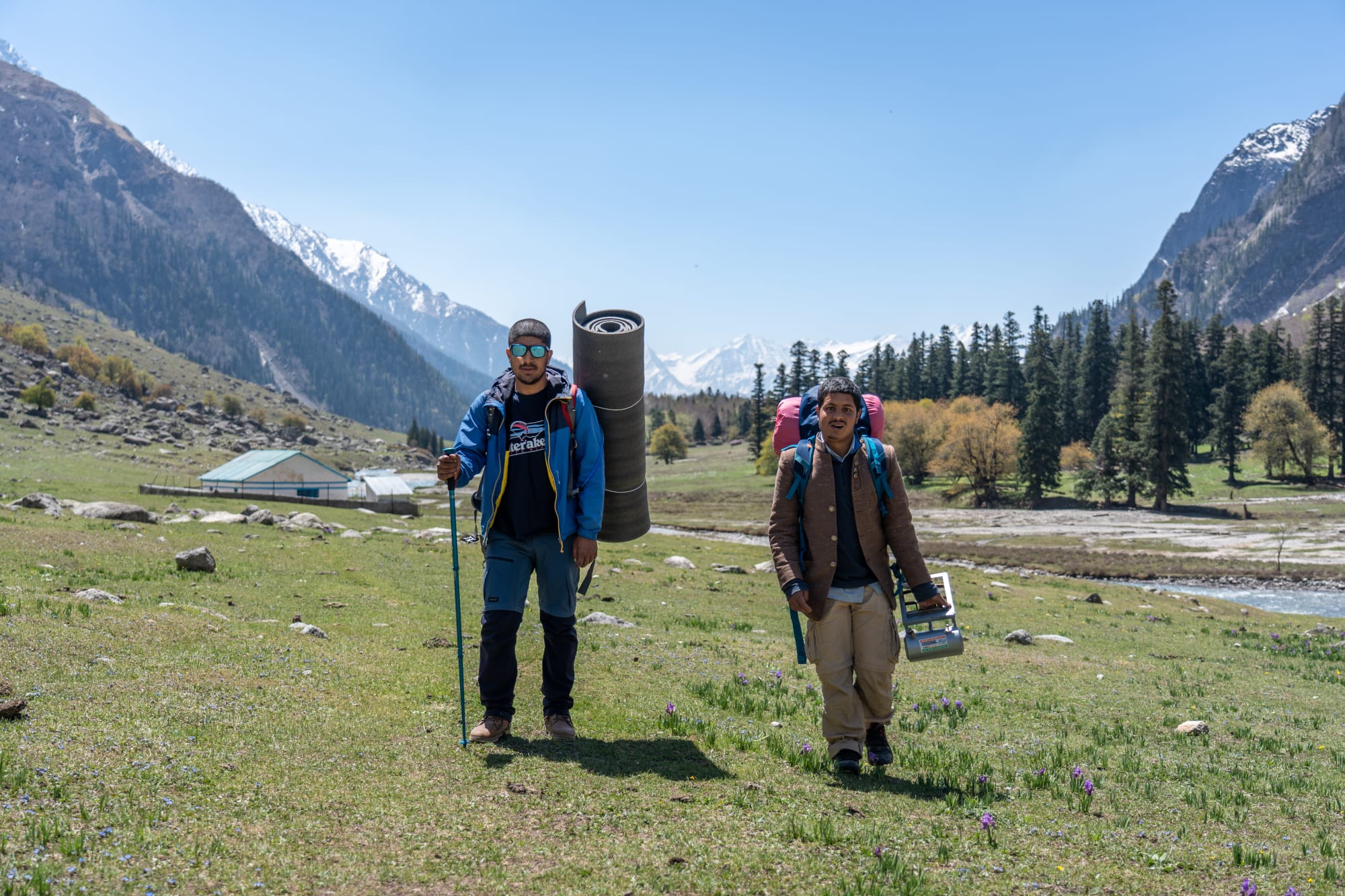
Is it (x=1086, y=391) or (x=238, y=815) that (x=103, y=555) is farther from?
(x=1086, y=391)

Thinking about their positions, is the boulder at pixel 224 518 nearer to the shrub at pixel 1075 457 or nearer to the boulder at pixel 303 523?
the boulder at pixel 303 523

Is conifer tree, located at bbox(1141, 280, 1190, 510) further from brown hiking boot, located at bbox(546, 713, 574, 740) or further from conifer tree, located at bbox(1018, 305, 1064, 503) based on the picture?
brown hiking boot, located at bbox(546, 713, 574, 740)

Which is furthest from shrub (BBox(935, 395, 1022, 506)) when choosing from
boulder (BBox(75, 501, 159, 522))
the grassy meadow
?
boulder (BBox(75, 501, 159, 522))

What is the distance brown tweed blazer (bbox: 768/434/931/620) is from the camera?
24.2 ft

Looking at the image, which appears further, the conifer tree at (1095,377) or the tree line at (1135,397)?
the conifer tree at (1095,377)

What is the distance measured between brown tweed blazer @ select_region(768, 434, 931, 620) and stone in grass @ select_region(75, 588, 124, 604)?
10087 millimetres

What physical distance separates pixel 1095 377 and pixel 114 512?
139 meters

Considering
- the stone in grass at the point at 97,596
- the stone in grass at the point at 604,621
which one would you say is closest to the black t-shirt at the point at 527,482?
the stone in grass at the point at 97,596

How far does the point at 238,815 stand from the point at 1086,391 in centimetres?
14764

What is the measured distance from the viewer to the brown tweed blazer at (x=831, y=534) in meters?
7.38

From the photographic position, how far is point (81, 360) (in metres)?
174

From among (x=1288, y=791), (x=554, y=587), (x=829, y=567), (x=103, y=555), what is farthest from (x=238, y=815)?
(x=103, y=555)

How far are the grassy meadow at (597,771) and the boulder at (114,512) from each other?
43.6 ft

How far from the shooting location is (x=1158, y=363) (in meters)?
89.2
